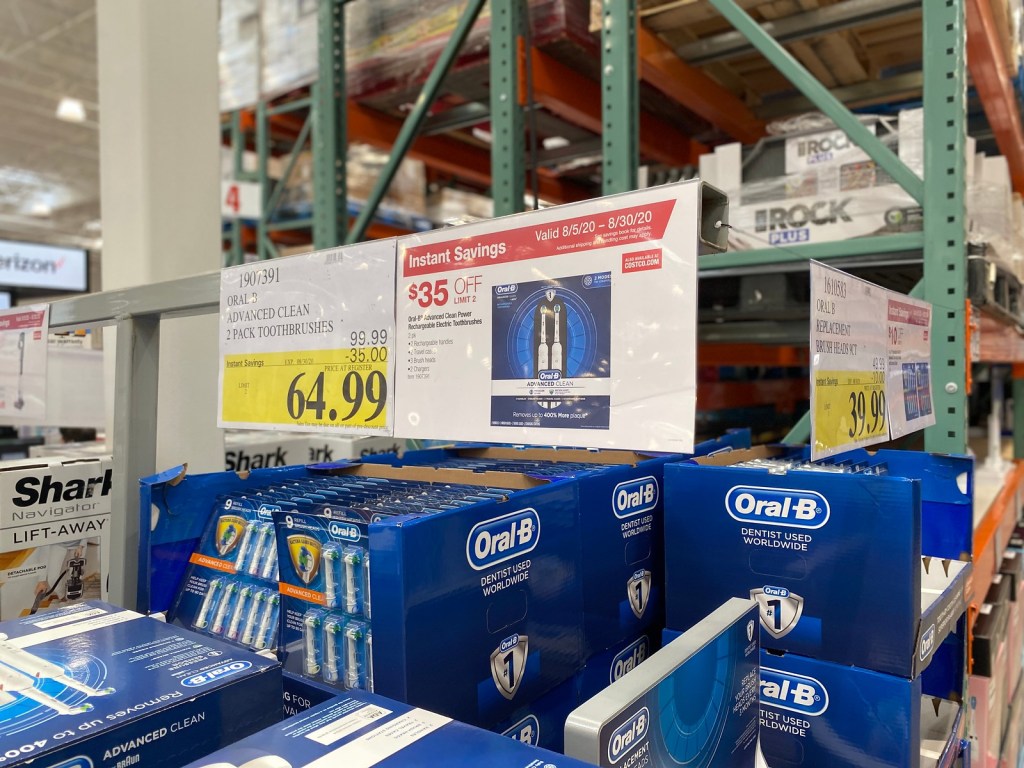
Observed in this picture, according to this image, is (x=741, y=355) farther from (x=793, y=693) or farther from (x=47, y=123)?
(x=47, y=123)

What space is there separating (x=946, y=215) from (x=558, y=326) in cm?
128

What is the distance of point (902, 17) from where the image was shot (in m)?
2.48

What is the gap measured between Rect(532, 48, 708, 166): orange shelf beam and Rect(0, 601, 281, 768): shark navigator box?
6.67 ft

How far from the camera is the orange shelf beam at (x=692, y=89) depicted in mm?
2346

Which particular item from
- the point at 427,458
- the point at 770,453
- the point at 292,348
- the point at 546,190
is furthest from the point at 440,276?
the point at 546,190

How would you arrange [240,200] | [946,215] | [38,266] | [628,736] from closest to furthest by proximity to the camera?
[628,736]
[946,215]
[240,200]
[38,266]

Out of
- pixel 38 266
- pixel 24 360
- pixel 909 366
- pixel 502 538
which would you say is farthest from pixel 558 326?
pixel 38 266

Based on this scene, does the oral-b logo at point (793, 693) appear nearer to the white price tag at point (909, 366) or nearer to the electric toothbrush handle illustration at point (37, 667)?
the white price tag at point (909, 366)

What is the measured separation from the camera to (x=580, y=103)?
261 centimetres

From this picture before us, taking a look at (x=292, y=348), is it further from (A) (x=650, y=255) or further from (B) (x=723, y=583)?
(B) (x=723, y=583)

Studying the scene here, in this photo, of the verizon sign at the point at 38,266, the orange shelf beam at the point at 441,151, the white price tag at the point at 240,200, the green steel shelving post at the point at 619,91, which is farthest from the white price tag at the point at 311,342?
the verizon sign at the point at 38,266

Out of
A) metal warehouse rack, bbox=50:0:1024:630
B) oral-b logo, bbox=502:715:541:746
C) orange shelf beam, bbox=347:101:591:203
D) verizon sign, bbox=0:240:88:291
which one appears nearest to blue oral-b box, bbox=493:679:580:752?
oral-b logo, bbox=502:715:541:746

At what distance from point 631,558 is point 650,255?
27.0 inches

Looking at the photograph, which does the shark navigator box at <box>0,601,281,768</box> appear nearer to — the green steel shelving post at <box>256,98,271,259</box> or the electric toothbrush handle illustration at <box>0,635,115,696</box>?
the electric toothbrush handle illustration at <box>0,635,115,696</box>
